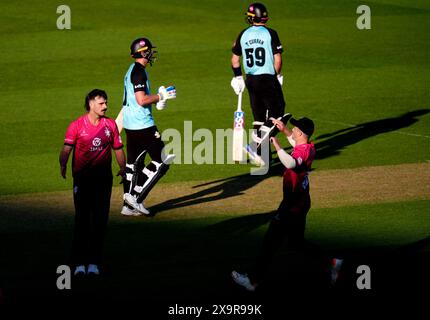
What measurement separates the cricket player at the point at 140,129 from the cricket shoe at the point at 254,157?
3.28 metres

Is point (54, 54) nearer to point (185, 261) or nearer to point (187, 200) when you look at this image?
point (187, 200)

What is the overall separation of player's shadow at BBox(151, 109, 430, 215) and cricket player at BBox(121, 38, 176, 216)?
480 millimetres

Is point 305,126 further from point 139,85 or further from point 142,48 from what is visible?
point 142,48

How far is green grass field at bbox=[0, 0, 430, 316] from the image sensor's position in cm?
1267

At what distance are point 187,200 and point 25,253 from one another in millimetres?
3406

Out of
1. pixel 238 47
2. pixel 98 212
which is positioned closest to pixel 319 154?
pixel 238 47

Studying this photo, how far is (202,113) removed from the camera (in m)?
21.5

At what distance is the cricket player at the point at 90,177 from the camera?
11.9m

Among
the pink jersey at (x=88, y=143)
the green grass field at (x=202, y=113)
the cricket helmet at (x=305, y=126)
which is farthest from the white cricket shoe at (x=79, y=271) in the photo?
the cricket helmet at (x=305, y=126)

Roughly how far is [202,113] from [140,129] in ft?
22.8

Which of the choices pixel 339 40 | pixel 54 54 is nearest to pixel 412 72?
pixel 339 40

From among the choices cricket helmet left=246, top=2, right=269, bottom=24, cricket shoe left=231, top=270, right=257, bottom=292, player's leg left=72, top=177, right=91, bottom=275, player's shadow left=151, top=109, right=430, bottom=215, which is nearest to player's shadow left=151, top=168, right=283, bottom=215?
player's shadow left=151, top=109, right=430, bottom=215

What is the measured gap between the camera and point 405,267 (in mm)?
12383

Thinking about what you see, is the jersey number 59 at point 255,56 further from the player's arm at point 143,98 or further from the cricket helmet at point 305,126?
the cricket helmet at point 305,126
